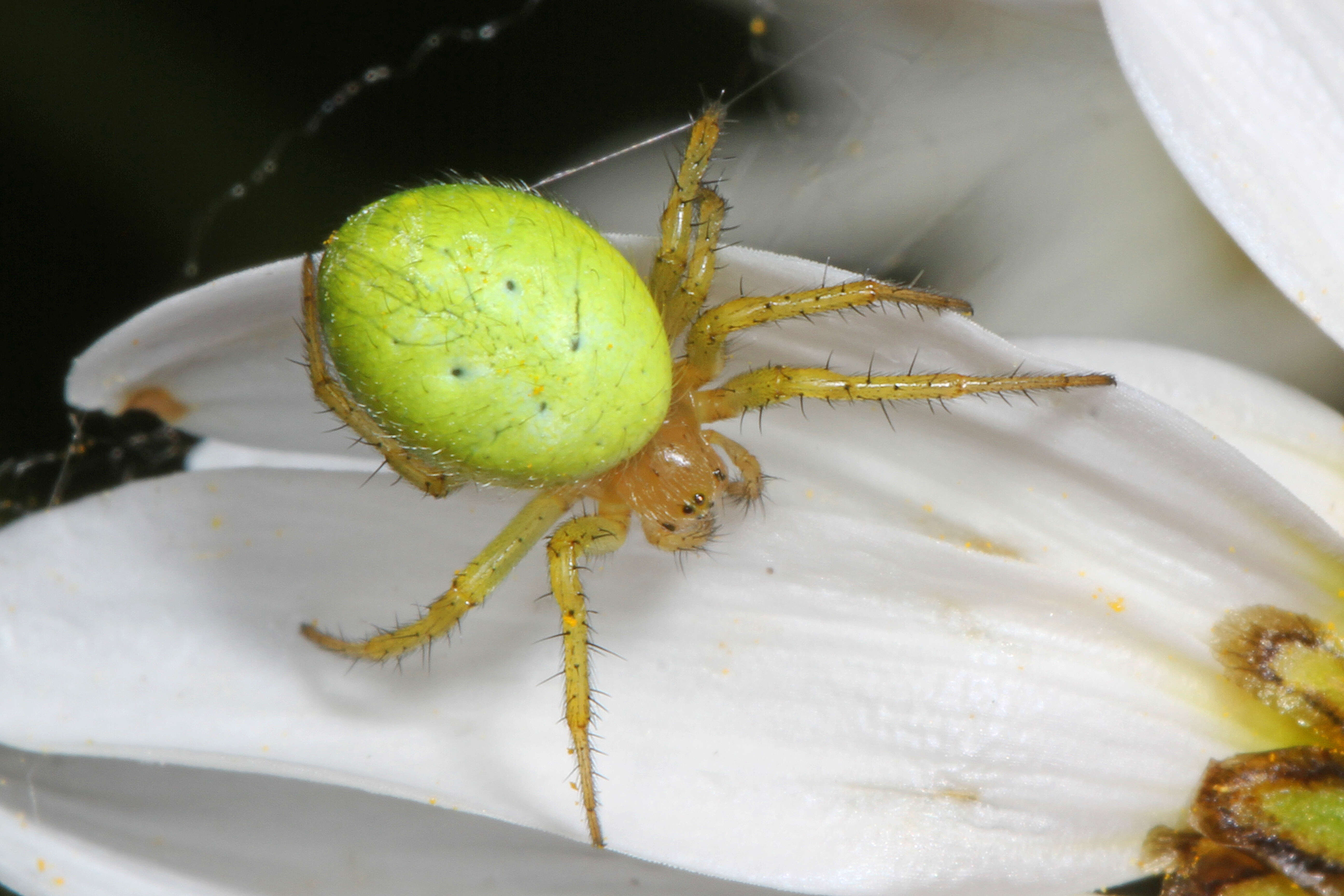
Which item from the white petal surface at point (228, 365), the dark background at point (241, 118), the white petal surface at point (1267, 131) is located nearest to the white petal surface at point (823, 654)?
the white petal surface at point (228, 365)

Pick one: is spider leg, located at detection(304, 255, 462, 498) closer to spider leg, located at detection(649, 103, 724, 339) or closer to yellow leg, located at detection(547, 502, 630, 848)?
yellow leg, located at detection(547, 502, 630, 848)

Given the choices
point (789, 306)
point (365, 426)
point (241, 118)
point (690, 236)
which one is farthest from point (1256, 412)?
point (241, 118)

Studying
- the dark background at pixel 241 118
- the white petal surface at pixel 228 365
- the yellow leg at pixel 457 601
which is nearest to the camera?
the white petal surface at pixel 228 365

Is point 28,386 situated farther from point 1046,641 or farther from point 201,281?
point 1046,641

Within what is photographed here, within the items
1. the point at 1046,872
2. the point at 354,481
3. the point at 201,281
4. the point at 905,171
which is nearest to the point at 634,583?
the point at 354,481

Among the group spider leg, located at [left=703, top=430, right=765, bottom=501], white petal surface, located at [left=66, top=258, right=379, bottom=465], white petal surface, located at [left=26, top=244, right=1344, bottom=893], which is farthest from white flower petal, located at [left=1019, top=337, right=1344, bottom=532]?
white petal surface, located at [left=66, top=258, right=379, bottom=465]

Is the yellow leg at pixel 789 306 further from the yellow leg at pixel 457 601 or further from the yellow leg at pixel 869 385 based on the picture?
the yellow leg at pixel 457 601
